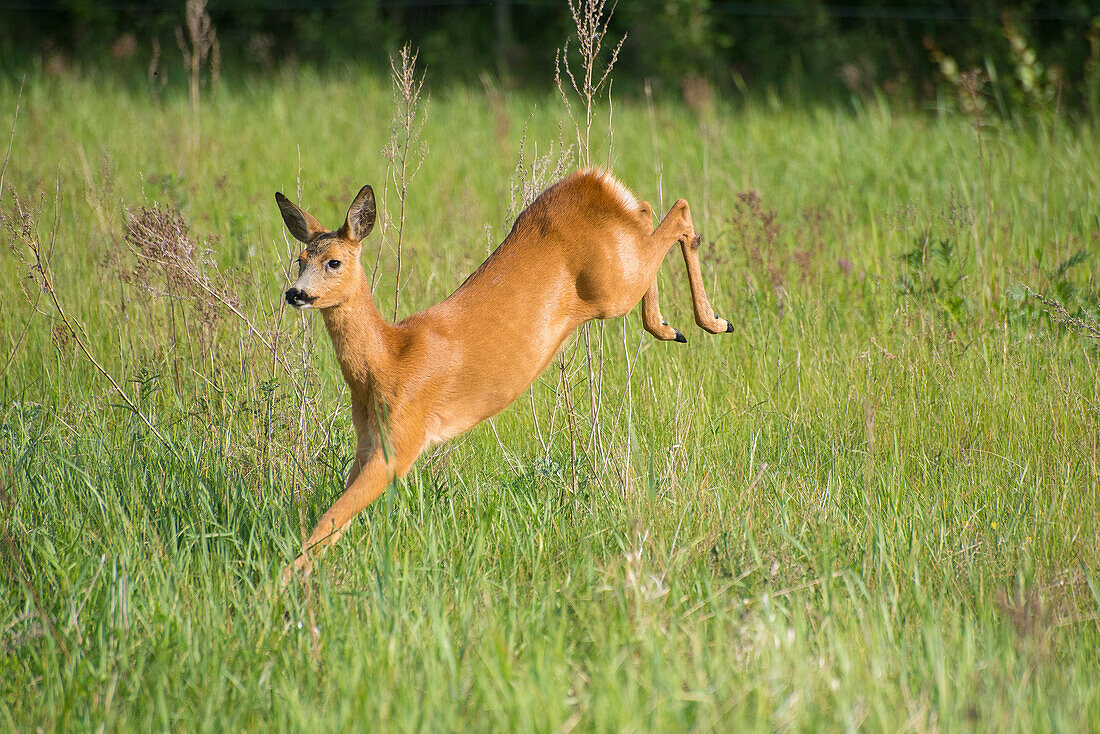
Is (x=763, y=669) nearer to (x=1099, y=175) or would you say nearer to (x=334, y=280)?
(x=334, y=280)

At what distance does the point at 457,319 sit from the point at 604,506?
2.71ft

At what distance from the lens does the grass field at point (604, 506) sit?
7.93 feet

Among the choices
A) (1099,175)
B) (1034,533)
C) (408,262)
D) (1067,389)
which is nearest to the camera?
(1034,533)

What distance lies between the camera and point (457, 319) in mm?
3211

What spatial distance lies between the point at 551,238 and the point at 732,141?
17.7 ft

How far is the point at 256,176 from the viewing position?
7.48 m

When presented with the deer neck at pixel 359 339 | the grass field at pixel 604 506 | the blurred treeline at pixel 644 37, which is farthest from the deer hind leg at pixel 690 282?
the blurred treeline at pixel 644 37

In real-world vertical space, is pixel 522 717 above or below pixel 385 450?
below

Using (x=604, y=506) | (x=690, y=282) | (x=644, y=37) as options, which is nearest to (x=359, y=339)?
(x=604, y=506)

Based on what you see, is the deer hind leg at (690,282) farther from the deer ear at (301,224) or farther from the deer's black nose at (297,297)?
the deer's black nose at (297,297)

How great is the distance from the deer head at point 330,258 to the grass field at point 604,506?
0.38 metres

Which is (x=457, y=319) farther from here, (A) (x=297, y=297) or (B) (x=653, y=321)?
(B) (x=653, y=321)

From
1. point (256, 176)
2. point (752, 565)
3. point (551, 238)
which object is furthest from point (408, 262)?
point (752, 565)

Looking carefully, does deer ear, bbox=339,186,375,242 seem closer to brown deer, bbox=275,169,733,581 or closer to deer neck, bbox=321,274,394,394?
brown deer, bbox=275,169,733,581
